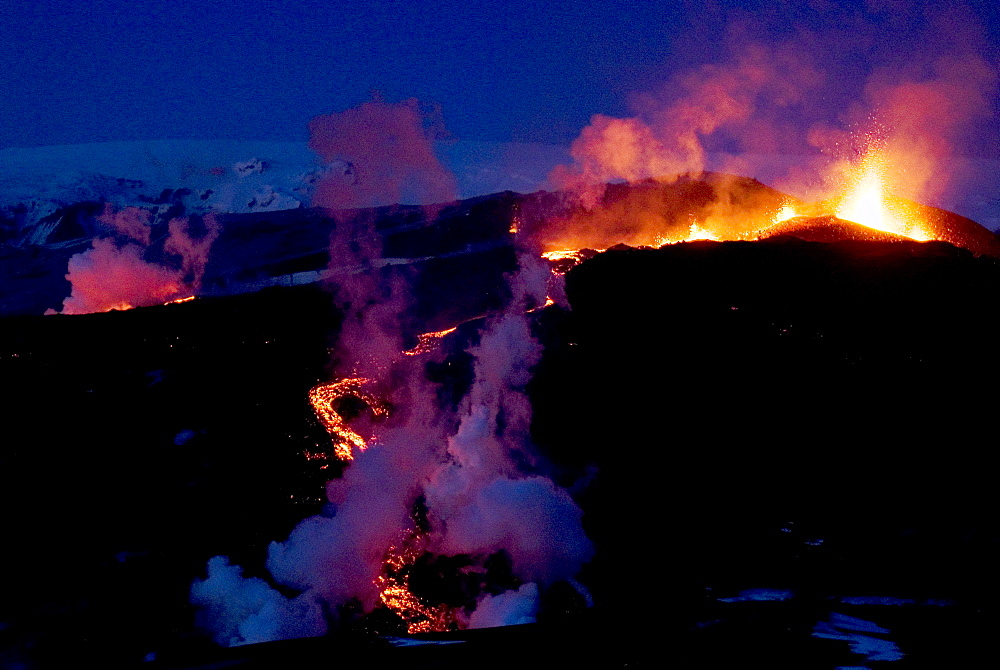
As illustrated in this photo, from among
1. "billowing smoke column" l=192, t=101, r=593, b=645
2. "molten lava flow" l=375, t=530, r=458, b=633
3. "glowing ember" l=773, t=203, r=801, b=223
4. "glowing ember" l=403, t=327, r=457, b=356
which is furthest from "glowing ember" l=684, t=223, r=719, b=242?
"molten lava flow" l=375, t=530, r=458, b=633

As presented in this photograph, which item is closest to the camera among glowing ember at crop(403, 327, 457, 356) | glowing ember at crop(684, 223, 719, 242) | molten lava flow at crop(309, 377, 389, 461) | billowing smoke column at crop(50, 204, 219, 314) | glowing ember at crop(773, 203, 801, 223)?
molten lava flow at crop(309, 377, 389, 461)

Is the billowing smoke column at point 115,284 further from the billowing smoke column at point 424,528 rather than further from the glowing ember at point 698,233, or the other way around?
the glowing ember at point 698,233

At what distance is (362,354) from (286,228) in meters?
35.9

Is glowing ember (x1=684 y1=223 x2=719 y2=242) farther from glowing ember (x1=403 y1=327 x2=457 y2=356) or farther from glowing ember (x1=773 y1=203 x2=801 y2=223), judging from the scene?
glowing ember (x1=403 y1=327 x2=457 y2=356)

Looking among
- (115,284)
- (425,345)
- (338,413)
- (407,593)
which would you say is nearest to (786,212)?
(425,345)

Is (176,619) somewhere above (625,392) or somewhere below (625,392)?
below

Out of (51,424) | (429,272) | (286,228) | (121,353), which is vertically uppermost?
(286,228)

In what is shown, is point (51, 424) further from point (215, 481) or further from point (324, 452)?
point (324, 452)

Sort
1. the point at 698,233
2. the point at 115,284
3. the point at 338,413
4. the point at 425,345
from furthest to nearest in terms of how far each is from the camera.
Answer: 1. the point at 698,233
2. the point at 115,284
3. the point at 425,345
4. the point at 338,413

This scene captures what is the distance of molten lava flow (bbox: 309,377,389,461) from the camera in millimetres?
12562

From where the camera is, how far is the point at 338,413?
1384 cm

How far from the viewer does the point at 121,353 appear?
17.1 meters

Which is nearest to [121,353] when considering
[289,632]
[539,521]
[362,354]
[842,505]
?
[362,354]

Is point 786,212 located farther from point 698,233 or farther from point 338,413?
point 338,413
